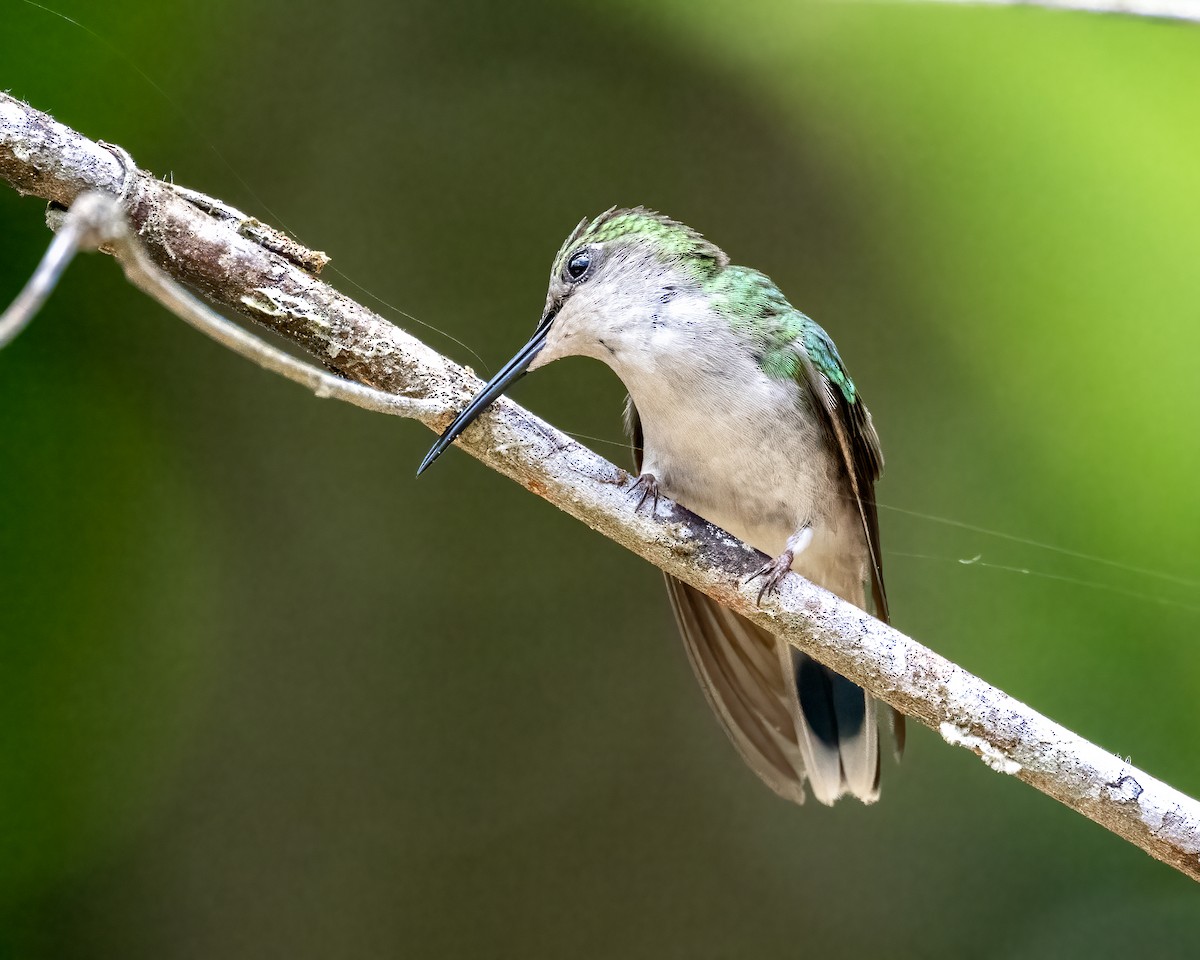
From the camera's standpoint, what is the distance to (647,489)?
1407 millimetres

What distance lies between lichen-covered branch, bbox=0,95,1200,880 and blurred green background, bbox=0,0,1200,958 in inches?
19.3

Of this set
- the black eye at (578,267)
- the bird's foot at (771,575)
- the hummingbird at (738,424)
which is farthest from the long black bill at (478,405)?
the bird's foot at (771,575)

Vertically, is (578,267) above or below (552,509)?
below

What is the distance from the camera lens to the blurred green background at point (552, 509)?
6.51 feet

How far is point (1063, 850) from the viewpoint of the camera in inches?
92.4

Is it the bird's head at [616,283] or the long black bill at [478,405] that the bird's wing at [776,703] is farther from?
the long black bill at [478,405]

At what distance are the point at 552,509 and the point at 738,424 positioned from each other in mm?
1069

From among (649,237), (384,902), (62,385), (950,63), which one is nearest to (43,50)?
(62,385)

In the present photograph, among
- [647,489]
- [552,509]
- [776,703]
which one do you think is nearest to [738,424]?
[647,489]

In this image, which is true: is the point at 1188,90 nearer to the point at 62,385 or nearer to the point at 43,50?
the point at 43,50

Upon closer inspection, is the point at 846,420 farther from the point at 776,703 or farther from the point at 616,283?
the point at 776,703

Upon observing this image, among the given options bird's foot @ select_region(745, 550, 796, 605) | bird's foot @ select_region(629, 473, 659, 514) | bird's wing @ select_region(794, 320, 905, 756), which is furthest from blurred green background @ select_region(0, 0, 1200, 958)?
bird's foot @ select_region(745, 550, 796, 605)

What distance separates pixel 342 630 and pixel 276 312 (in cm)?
134

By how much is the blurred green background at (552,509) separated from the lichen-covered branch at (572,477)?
491 millimetres
